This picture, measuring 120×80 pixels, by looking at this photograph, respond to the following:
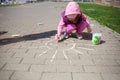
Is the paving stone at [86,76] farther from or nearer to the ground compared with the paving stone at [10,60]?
nearer to the ground

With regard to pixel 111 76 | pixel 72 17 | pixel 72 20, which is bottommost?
pixel 111 76

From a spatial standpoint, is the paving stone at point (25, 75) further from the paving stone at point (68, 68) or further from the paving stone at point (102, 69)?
the paving stone at point (102, 69)

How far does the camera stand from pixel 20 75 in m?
3.45

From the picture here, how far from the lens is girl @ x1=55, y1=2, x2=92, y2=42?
5375 millimetres

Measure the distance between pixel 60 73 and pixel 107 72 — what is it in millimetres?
903

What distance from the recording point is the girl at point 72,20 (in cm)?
538

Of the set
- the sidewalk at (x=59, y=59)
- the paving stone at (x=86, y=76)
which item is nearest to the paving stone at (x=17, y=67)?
the sidewalk at (x=59, y=59)

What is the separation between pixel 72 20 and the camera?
18.6 ft

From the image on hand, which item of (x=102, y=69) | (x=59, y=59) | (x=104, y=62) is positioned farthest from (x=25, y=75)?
(x=104, y=62)

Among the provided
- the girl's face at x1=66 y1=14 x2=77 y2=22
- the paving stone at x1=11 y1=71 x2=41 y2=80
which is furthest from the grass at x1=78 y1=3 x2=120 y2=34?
the paving stone at x1=11 y1=71 x2=41 y2=80

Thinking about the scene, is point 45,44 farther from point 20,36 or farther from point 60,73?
point 60,73

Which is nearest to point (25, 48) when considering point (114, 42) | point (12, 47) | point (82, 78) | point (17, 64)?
point (12, 47)

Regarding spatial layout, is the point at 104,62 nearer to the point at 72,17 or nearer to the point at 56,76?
the point at 56,76

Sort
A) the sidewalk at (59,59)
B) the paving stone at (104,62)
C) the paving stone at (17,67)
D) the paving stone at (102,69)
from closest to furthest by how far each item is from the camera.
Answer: the sidewalk at (59,59)
the paving stone at (102,69)
the paving stone at (17,67)
the paving stone at (104,62)
